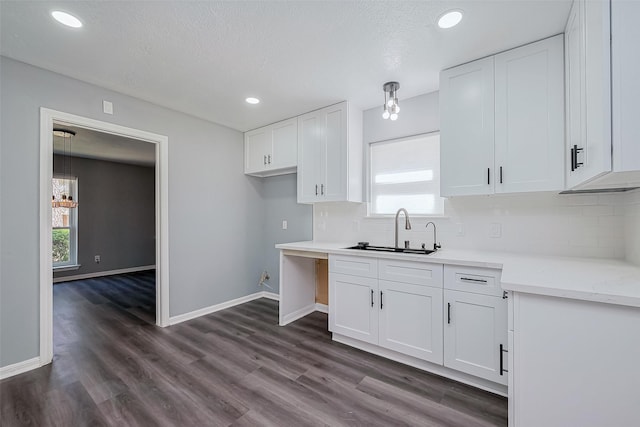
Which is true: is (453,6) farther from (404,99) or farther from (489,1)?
(404,99)

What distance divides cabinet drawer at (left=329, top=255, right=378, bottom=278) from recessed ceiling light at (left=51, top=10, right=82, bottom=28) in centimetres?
254

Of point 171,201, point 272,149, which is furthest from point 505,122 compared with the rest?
point 171,201

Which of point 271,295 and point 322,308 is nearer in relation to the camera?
point 322,308

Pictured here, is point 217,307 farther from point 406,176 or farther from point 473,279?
point 473,279

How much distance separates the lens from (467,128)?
2.20m

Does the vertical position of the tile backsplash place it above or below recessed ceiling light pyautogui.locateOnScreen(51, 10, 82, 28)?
below

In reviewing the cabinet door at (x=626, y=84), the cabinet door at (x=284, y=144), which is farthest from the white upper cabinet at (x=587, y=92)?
the cabinet door at (x=284, y=144)

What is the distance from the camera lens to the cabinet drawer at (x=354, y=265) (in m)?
2.41

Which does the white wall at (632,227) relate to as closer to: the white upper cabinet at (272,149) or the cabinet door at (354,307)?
the cabinet door at (354,307)

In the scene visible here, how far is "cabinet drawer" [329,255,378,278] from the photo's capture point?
2.41 m

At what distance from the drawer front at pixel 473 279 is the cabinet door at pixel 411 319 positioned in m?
0.13

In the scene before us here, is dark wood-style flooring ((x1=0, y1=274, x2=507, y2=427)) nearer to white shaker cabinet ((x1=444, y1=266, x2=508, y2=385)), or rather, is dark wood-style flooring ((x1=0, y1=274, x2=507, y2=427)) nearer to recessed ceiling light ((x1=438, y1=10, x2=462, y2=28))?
white shaker cabinet ((x1=444, y1=266, x2=508, y2=385))

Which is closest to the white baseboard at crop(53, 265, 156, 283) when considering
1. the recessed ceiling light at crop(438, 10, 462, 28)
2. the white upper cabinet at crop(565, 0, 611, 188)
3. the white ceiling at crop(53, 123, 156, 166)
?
the white ceiling at crop(53, 123, 156, 166)

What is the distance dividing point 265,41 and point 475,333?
256 centimetres
